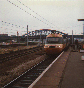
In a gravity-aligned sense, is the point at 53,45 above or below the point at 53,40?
below

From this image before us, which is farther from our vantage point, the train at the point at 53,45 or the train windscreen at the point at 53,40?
the train windscreen at the point at 53,40

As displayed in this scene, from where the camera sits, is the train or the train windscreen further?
the train windscreen

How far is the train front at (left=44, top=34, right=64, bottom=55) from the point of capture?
852 inches

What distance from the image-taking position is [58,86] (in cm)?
696

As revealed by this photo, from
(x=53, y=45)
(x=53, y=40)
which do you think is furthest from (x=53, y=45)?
(x=53, y=40)

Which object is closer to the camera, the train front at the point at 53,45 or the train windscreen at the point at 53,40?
the train front at the point at 53,45

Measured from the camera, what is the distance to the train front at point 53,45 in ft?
71.0

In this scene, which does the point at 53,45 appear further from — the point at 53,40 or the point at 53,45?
the point at 53,40

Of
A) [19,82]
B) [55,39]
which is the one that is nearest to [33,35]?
[55,39]

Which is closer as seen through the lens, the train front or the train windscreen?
the train front

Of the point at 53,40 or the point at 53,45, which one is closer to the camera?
the point at 53,45

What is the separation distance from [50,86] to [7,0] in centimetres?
1103

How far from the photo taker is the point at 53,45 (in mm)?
21812

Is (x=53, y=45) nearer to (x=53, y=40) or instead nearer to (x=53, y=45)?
(x=53, y=45)
